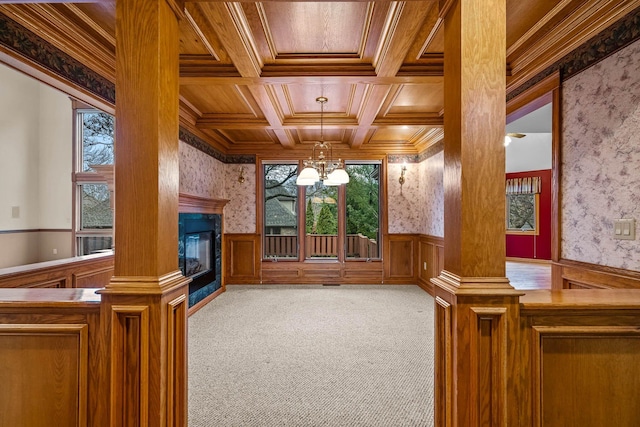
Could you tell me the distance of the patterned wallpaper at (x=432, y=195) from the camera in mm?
5207

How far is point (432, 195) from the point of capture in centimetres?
562

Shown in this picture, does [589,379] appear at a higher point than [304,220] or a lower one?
lower

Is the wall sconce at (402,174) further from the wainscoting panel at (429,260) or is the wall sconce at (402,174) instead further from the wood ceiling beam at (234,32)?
the wood ceiling beam at (234,32)

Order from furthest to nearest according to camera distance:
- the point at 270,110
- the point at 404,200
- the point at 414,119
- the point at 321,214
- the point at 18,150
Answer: the point at 321,214
the point at 404,200
the point at 18,150
the point at 414,119
the point at 270,110

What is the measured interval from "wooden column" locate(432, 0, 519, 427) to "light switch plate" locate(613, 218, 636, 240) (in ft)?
3.73

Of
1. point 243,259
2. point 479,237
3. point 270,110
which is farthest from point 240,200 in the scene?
point 479,237

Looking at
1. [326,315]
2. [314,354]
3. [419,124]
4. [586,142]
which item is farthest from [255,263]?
[586,142]

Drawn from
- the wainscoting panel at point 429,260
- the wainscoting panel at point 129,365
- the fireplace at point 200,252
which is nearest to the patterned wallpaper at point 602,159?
the wainscoting panel at point 129,365

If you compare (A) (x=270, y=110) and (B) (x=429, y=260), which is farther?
(B) (x=429, y=260)

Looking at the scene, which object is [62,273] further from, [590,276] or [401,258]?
[401,258]

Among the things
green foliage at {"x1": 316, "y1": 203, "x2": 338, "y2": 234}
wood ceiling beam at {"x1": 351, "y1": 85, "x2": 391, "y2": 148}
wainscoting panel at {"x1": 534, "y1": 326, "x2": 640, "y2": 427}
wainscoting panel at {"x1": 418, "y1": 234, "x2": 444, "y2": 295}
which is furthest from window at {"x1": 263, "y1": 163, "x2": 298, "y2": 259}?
wainscoting panel at {"x1": 534, "y1": 326, "x2": 640, "y2": 427}

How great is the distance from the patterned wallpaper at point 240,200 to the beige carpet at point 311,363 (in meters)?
1.70

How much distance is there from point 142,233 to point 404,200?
5.47 meters

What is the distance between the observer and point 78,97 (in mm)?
2703
